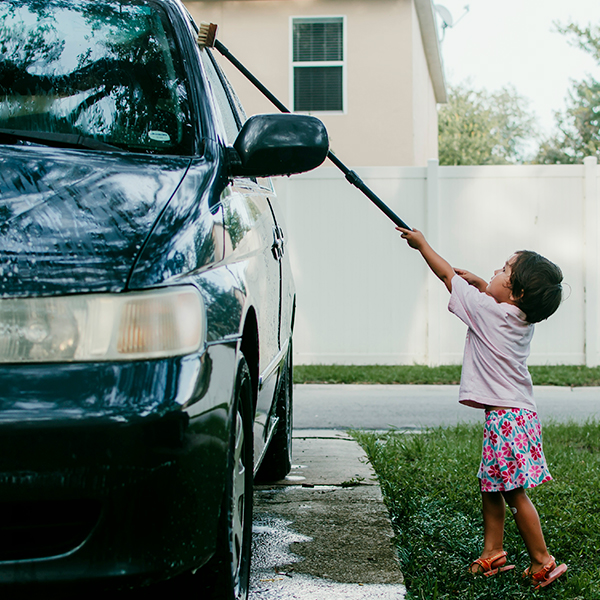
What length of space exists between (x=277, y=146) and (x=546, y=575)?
5.68ft

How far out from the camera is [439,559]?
289cm

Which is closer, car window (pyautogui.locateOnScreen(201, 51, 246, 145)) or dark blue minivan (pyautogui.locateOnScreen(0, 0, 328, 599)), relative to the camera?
dark blue minivan (pyautogui.locateOnScreen(0, 0, 328, 599))

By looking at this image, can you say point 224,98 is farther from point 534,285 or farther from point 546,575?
point 546,575

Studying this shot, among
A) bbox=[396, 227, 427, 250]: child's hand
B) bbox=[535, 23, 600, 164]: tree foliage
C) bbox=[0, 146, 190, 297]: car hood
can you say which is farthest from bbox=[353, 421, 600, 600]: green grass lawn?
bbox=[535, 23, 600, 164]: tree foliage

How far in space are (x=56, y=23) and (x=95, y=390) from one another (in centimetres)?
154

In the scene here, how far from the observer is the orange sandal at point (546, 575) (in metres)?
2.71

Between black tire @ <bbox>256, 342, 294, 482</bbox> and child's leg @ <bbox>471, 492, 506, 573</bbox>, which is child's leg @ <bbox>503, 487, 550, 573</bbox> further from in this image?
black tire @ <bbox>256, 342, 294, 482</bbox>

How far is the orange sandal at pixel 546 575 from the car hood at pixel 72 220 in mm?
1844

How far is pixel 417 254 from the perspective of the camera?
9164mm

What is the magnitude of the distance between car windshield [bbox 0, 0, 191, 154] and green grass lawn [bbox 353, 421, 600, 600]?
68.0 inches

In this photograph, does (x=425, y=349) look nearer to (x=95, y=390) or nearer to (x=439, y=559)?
(x=439, y=559)

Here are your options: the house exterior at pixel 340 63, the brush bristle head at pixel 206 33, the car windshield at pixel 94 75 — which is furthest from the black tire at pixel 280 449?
the house exterior at pixel 340 63

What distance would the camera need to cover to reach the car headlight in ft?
5.30

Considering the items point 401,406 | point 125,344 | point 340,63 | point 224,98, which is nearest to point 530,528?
point 125,344
